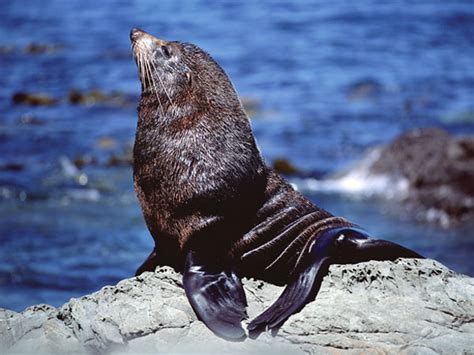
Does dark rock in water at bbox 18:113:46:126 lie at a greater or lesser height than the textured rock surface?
A: lesser

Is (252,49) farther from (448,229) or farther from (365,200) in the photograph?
(448,229)

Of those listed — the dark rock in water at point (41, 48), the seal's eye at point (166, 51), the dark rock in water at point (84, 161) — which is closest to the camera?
the seal's eye at point (166, 51)

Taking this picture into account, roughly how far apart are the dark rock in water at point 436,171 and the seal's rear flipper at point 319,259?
596 centimetres

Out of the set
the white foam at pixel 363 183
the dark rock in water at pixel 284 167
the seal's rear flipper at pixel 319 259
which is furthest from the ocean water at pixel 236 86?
the seal's rear flipper at pixel 319 259

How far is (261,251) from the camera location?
Result: 6391 millimetres

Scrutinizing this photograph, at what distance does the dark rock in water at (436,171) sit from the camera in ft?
40.6

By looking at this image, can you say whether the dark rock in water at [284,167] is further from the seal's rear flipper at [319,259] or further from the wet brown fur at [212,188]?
the seal's rear flipper at [319,259]

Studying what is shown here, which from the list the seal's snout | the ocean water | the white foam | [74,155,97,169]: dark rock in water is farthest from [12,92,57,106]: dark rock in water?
the seal's snout

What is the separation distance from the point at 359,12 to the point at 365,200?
1333 centimetres

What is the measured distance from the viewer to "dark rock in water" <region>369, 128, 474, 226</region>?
40.6 ft

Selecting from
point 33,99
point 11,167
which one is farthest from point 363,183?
point 33,99

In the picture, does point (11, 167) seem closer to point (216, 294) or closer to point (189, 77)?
point (189, 77)

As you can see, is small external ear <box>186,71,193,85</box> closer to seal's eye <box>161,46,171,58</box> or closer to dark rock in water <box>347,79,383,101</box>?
seal's eye <box>161,46,171,58</box>

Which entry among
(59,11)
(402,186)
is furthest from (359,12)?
(402,186)
